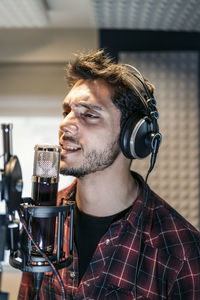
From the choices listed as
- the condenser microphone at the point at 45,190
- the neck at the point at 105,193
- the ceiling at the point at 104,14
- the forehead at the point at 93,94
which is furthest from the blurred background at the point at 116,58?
the condenser microphone at the point at 45,190

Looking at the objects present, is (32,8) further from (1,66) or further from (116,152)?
(116,152)

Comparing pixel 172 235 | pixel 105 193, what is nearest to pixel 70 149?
pixel 105 193

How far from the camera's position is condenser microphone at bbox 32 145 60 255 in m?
0.83

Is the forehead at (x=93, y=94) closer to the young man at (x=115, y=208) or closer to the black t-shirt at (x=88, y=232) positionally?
the young man at (x=115, y=208)

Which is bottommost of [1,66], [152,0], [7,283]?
[7,283]

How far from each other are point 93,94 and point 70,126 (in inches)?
6.7

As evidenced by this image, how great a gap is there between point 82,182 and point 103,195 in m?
0.10

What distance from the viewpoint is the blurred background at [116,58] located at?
229cm

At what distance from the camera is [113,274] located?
1.15 meters

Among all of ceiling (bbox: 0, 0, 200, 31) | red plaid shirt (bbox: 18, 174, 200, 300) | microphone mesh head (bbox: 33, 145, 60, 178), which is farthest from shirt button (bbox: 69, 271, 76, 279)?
ceiling (bbox: 0, 0, 200, 31)

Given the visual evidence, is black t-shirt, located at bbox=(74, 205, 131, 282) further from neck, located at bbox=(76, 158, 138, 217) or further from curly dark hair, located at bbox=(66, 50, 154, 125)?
curly dark hair, located at bbox=(66, 50, 154, 125)

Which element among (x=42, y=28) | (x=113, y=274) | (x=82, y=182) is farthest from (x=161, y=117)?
(x=113, y=274)

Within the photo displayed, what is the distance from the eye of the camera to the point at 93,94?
4.40ft

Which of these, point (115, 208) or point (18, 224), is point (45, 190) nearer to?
point (18, 224)
